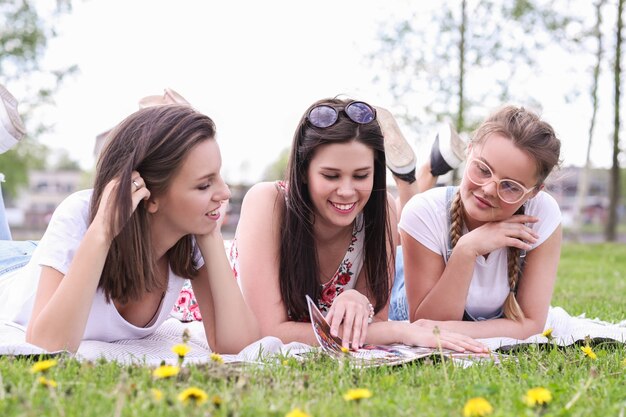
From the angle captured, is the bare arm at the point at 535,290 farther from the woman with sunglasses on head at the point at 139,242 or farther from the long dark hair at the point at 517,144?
the woman with sunglasses on head at the point at 139,242

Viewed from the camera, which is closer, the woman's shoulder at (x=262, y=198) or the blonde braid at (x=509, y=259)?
the woman's shoulder at (x=262, y=198)

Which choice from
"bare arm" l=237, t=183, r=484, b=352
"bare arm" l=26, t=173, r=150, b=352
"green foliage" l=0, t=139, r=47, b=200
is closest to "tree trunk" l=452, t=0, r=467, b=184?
"green foliage" l=0, t=139, r=47, b=200

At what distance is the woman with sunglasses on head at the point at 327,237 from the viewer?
11.2ft

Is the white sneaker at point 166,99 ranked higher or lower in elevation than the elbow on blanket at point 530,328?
higher

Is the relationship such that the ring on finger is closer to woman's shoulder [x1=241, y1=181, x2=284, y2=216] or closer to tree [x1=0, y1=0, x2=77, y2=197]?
woman's shoulder [x1=241, y1=181, x2=284, y2=216]

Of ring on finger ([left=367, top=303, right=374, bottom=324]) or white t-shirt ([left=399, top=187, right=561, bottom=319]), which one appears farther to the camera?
white t-shirt ([left=399, top=187, right=561, bottom=319])

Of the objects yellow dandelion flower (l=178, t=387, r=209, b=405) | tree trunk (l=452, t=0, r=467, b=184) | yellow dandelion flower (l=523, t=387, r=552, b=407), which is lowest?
yellow dandelion flower (l=523, t=387, r=552, b=407)

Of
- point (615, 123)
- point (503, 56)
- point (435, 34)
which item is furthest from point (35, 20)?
point (615, 123)

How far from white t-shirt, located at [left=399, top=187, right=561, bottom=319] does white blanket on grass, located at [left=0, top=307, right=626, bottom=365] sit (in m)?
0.44

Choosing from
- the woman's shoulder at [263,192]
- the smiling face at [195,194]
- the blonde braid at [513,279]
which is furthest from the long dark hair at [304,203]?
the blonde braid at [513,279]

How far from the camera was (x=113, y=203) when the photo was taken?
2.87m

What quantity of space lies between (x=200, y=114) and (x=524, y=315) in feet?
6.89

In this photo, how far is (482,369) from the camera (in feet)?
8.72

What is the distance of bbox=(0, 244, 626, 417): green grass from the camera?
191 centimetres
